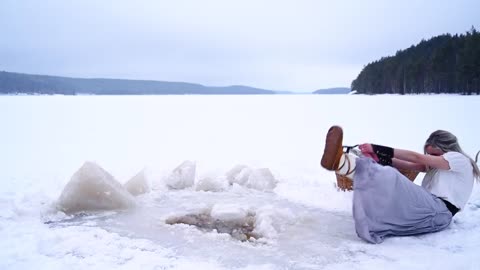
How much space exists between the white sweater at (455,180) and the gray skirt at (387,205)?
186mm

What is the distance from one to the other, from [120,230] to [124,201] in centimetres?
69

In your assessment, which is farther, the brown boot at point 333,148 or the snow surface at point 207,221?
the brown boot at point 333,148

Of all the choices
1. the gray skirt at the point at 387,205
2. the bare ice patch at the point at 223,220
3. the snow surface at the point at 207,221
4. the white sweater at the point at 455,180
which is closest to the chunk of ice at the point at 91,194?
the snow surface at the point at 207,221

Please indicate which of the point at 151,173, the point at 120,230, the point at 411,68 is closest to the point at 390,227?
the point at 120,230

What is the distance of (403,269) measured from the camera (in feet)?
8.70

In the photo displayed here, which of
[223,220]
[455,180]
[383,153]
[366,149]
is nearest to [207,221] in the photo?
[223,220]

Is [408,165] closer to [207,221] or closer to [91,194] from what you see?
[207,221]

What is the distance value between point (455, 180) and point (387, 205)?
0.69 m

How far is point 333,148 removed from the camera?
297cm

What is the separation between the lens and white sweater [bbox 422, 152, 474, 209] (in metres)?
3.27

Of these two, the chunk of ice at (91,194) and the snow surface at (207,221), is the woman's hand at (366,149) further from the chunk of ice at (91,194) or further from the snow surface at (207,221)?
the chunk of ice at (91,194)

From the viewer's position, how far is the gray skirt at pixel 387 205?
3.13 metres

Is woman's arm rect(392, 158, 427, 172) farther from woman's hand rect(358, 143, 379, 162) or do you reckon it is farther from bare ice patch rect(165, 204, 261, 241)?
bare ice patch rect(165, 204, 261, 241)

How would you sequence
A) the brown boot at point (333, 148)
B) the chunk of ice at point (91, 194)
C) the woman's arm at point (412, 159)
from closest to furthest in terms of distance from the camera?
the brown boot at point (333, 148), the woman's arm at point (412, 159), the chunk of ice at point (91, 194)
